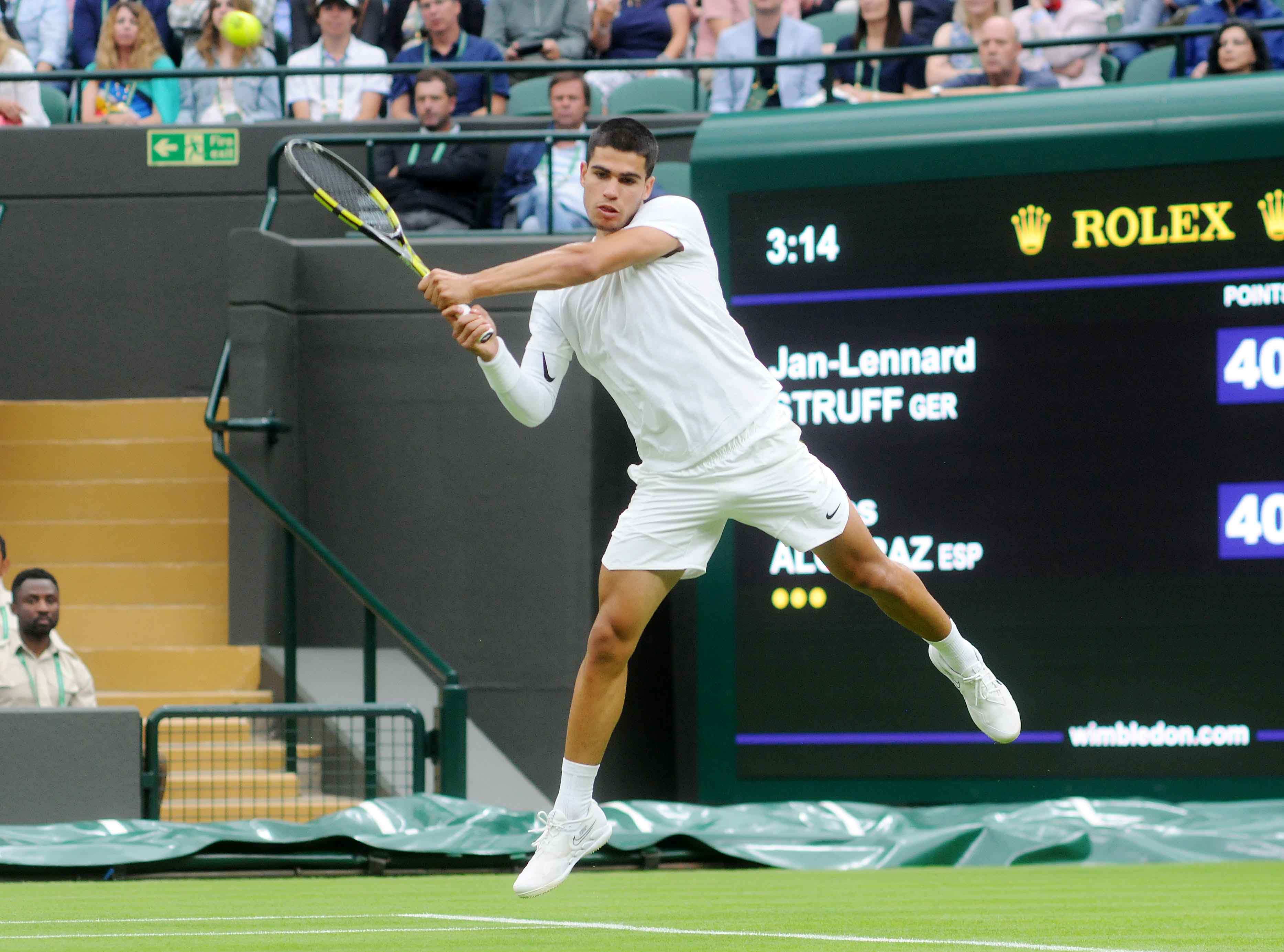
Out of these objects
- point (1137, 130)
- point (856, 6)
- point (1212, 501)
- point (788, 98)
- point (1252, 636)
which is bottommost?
point (1252, 636)

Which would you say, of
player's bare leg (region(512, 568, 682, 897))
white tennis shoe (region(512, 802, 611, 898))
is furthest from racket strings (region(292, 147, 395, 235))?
white tennis shoe (region(512, 802, 611, 898))

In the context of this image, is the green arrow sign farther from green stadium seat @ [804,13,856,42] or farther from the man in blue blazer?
green stadium seat @ [804,13,856,42]

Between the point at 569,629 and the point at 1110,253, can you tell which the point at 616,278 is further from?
the point at 569,629

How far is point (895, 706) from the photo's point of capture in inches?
312

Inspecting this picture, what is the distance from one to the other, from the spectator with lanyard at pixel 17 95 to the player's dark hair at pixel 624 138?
8299 millimetres

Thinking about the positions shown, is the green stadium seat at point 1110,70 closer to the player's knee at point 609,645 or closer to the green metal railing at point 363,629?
the green metal railing at point 363,629

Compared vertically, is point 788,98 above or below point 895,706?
above

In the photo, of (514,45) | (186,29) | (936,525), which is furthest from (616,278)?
(186,29)

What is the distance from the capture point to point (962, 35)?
11188 mm

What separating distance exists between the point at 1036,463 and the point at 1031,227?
3.29 feet

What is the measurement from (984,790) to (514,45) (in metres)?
6.61

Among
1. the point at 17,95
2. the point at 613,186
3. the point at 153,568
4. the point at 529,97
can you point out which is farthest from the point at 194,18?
the point at 613,186

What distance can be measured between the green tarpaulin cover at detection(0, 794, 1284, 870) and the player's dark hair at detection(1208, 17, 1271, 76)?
3.53m

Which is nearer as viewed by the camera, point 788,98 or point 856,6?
point 788,98
